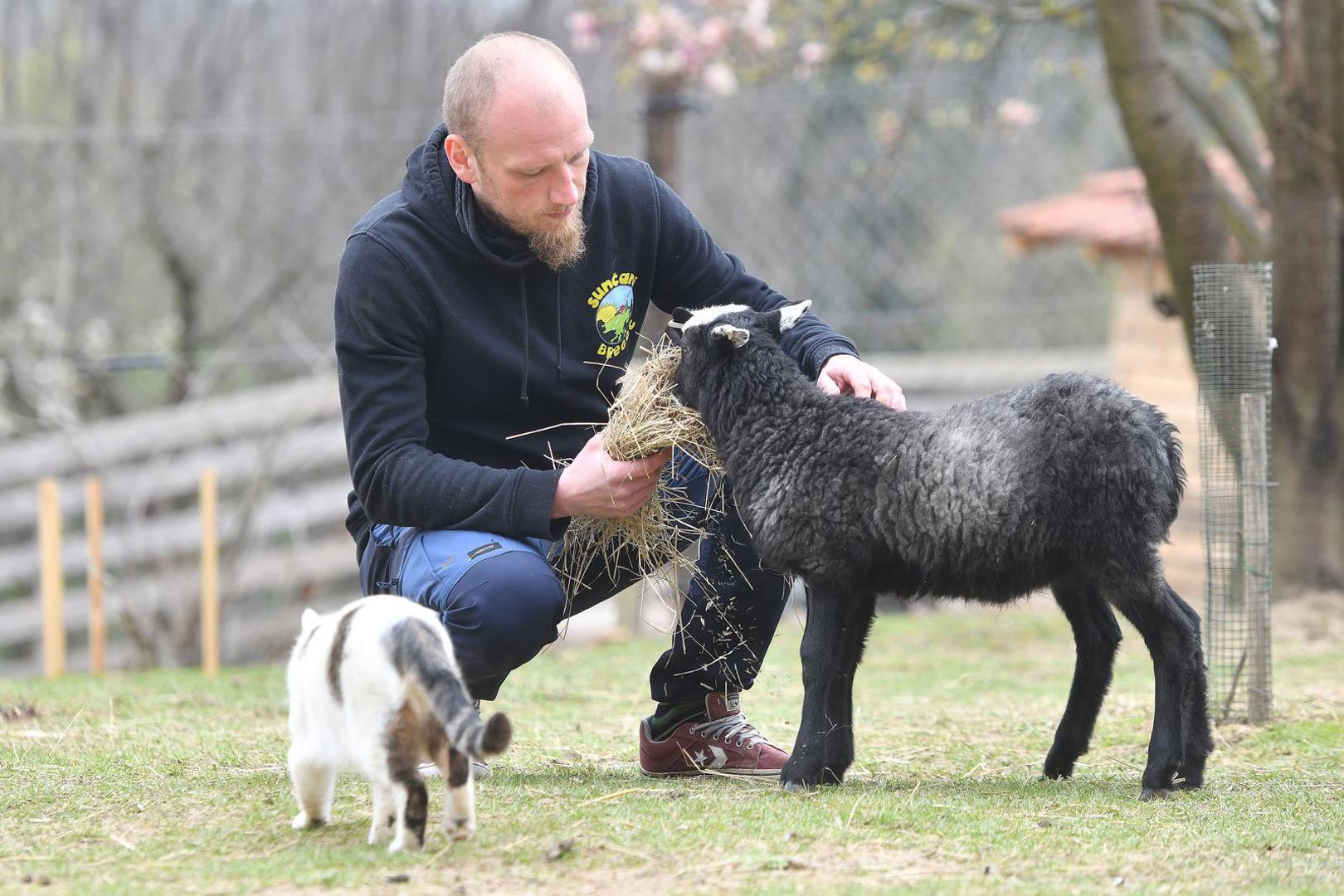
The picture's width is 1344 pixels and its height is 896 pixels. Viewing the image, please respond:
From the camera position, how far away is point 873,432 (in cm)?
393

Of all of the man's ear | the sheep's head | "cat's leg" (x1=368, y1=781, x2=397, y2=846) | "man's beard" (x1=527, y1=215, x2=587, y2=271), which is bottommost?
"cat's leg" (x1=368, y1=781, x2=397, y2=846)

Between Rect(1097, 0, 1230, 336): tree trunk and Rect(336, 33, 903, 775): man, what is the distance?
3.40 m

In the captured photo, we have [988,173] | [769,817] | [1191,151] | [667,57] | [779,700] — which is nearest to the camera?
[769,817]

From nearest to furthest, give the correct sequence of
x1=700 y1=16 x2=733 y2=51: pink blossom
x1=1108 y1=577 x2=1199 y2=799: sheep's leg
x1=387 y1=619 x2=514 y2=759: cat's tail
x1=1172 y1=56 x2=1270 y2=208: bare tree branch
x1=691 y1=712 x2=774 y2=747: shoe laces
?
x1=387 y1=619 x2=514 y2=759: cat's tail → x1=1108 y1=577 x2=1199 y2=799: sheep's leg → x1=691 y1=712 x2=774 y2=747: shoe laces → x1=1172 y1=56 x2=1270 y2=208: bare tree branch → x1=700 y1=16 x2=733 y2=51: pink blossom

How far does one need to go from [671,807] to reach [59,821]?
1513 millimetres

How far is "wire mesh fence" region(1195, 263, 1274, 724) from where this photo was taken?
5.08 m

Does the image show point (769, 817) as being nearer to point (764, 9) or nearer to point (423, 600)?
point (423, 600)

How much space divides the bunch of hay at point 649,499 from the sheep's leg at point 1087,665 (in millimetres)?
1101

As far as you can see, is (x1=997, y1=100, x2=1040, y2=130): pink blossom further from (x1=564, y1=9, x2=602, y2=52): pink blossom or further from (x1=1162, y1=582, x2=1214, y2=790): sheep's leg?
(x1=1162, y1=582, x2=1214, y2=790): sheep's leg

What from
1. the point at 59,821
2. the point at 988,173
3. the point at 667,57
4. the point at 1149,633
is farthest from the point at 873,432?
the point at 988,173

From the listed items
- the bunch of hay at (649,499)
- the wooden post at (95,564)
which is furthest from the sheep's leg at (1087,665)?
the wooden post at (95,564)

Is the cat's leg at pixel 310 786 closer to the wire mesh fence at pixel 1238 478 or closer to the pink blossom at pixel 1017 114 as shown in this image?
the wire mesh fence at pixel 1238 478

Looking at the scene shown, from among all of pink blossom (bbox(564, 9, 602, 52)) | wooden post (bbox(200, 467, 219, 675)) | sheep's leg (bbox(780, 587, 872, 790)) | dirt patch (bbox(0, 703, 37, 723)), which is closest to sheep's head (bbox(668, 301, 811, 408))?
sheep's leg (bbox(780, 587, 872, 790))

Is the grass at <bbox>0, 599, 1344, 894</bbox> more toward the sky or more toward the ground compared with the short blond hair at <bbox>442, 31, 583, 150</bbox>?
more toward the ground
